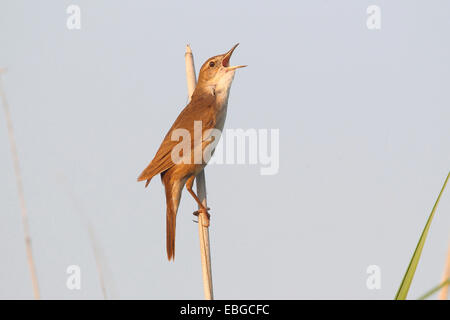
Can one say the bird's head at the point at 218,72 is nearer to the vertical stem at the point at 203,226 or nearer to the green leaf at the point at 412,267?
the vertical stem at the point at 203,226

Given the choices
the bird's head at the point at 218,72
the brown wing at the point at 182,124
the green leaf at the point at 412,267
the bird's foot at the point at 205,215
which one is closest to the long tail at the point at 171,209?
the brown wing at the point at 182,124

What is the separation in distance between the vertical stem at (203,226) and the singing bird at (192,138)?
73mm

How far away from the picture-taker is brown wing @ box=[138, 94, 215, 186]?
334 cm

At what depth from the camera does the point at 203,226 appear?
2678 mm

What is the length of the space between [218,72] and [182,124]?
0.50 m

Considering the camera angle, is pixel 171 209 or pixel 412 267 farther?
pixel 171 209

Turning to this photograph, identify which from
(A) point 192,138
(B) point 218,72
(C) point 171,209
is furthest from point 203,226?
(B) point 218,72

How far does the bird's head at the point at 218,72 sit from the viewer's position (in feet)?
12.3

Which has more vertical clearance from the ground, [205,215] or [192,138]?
[192,138]

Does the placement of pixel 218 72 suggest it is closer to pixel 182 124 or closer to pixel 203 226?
pixel 182 124
